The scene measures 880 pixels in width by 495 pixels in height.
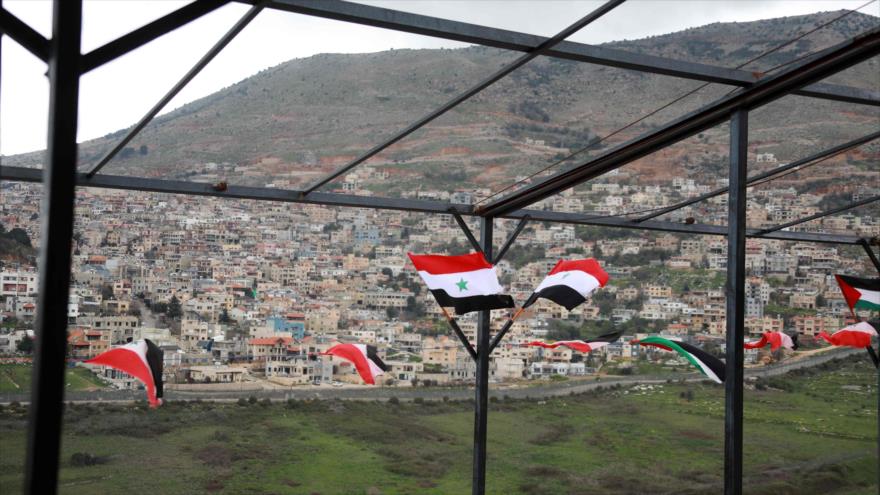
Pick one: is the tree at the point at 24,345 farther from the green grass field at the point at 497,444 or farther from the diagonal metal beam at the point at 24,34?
the diagonal metal beam at the point at 24,34

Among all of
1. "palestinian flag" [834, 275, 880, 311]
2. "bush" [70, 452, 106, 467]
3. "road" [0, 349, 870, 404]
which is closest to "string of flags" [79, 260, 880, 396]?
"palestinian flag" [834, 275, 880, 311]

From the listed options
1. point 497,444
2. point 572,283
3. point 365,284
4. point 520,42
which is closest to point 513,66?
point 520,42

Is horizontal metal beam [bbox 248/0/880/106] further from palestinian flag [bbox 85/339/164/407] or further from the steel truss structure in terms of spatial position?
palestinian flag [bbox 85/339/164/407]

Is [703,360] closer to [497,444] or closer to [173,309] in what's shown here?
[497,444]

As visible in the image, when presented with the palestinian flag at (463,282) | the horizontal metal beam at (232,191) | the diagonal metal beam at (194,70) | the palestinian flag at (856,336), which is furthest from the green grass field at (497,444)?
the diagonal metal beam at (194,70)

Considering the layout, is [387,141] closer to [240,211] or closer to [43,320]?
[43,320]

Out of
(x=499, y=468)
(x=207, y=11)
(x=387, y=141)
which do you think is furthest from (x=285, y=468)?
(x=207, y=11)
